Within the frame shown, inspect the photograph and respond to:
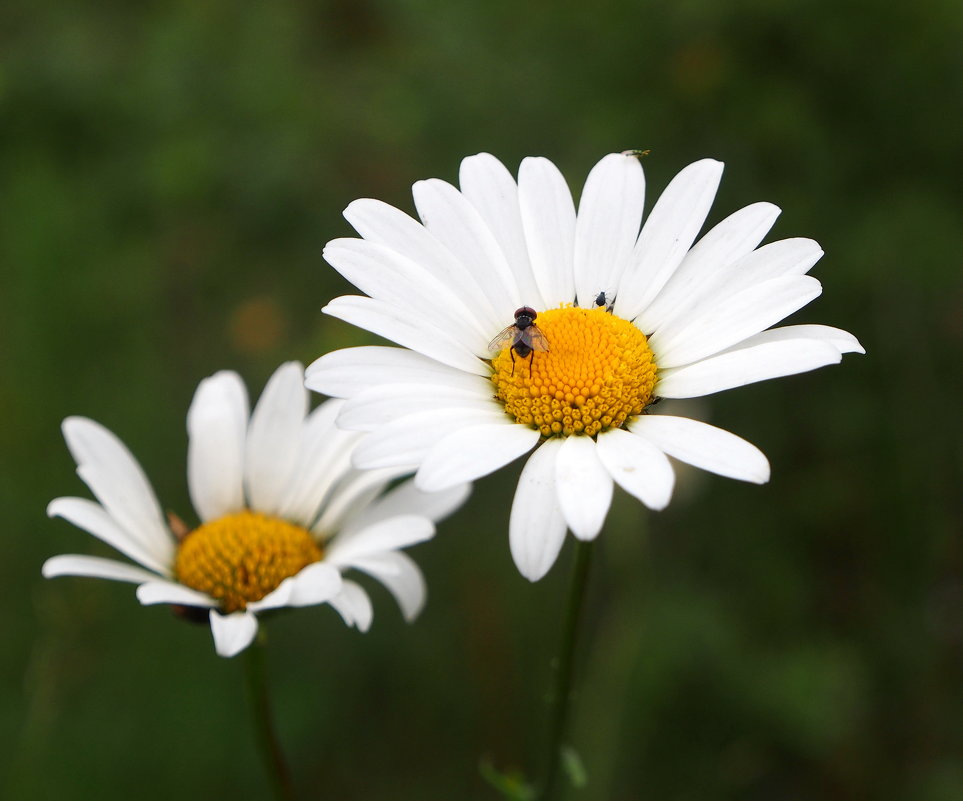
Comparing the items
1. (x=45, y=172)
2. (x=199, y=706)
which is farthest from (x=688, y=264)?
(x=45, y=172)

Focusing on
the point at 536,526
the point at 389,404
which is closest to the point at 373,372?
the point at 389,404

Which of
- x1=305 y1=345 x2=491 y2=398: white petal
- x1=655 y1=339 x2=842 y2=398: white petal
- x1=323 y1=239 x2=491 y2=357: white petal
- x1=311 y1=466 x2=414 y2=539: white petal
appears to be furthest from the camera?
x1=311 y1=466 x2=414 y2=539: white petal

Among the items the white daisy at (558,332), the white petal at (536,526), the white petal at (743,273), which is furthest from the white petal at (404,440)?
the white petal at (743,273)

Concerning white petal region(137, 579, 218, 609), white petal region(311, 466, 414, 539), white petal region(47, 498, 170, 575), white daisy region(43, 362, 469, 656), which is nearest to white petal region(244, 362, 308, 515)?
white daisy region(43, 362, 469, 656)

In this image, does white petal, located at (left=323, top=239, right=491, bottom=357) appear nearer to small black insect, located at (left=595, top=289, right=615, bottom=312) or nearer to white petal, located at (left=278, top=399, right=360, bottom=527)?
small black insect, located at (left=595, top=289, right=615, bottom=312)

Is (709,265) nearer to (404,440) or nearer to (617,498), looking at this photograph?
(404,440)

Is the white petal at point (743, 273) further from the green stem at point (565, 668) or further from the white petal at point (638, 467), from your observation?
the green stem at point (565, 668)
